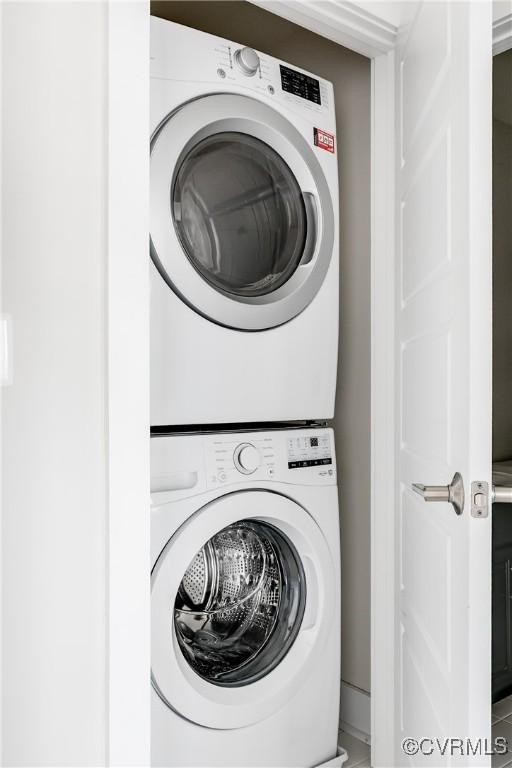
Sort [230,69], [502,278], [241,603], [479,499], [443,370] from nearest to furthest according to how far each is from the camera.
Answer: [479,499] < [443,370] < [230,69] < [241,603] < [502,278]

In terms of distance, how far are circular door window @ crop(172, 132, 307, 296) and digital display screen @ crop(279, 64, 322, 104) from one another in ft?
0.61

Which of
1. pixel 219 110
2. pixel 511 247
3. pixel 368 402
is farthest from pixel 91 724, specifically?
pixel 511 247

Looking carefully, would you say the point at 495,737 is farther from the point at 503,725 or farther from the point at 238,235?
the point at 238,235

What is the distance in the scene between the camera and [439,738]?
1.11m

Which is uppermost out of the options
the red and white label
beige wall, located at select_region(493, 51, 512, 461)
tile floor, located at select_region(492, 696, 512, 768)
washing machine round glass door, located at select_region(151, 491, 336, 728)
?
the red and white label

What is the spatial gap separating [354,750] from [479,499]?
118 centimetres

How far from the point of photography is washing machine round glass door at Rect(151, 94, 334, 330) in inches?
51.6

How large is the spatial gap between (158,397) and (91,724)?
0.63 meters

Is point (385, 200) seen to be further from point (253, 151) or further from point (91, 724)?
point (91, 724)

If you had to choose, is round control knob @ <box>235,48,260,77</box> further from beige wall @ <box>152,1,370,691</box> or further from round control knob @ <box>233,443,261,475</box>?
round control knob @ <box>233,443,261,475</box>

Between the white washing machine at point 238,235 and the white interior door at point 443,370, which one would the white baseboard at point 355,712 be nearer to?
the white interior door at point 443,370

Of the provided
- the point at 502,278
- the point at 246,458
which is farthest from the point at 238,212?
the point at 502,278

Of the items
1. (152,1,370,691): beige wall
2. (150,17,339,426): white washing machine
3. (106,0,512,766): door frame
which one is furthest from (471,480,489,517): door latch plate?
(152,1,370,691): beige wall

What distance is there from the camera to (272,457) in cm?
150
